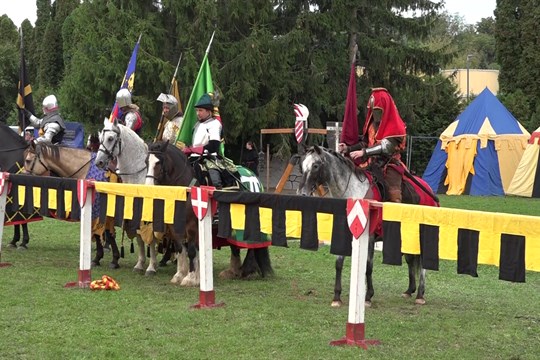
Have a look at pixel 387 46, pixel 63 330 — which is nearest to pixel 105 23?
pixel 387 46

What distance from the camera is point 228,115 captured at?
2895cm

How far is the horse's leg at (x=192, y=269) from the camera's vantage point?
33.2 ft

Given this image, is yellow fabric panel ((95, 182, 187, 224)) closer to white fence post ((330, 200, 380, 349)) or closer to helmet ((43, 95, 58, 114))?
white fence post ((330, 200, 380, 349))

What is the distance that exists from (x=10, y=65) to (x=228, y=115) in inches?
958

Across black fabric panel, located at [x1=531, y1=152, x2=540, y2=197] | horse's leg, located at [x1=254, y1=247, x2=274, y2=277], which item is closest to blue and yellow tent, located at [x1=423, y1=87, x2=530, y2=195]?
black fabric panel, located at [x1=531, y1=152, x2=540, y2=197]

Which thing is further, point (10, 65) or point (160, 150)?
point (10, 65)

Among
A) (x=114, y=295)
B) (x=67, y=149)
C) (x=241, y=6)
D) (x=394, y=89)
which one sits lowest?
(x=114, y=295)

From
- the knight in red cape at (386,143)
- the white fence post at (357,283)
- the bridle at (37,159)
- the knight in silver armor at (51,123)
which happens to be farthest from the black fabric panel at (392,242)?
the knight in silver armor at (51,123)

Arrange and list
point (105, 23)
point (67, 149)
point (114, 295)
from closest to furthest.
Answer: point (114, 295) < point (67, 149) < point (105, 23)

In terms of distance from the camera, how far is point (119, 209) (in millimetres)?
9602

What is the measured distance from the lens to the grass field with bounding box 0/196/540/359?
6.67 meters

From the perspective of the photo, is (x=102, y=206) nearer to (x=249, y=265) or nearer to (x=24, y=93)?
(x=249, y=265)

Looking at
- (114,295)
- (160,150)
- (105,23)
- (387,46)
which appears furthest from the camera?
(387,46)

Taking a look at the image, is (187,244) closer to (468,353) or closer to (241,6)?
(468,353)
